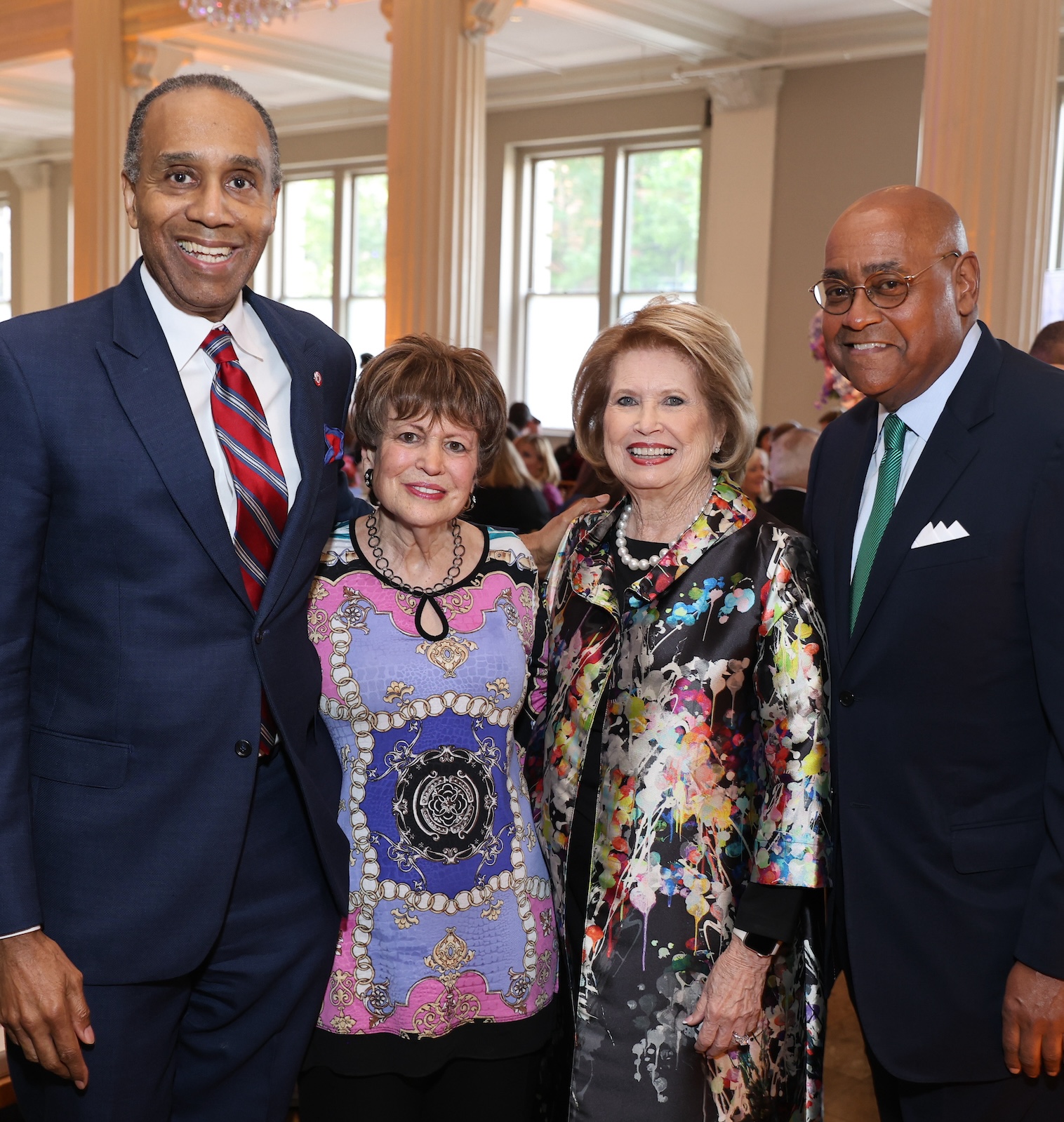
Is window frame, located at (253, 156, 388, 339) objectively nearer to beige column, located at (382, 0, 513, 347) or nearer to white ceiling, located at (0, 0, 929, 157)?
white ceiling, located at (0, 0, 929, 157)

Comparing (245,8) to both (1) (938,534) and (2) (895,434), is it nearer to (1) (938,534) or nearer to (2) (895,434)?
(2) (895,434)

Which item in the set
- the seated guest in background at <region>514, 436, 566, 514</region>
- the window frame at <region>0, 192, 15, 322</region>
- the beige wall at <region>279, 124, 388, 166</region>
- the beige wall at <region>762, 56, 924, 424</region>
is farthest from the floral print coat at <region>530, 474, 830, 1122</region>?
the window frame at <region>0, 192, 15, 322</region>

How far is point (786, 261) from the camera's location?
11648mm

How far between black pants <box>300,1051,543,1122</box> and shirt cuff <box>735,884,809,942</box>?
44cm

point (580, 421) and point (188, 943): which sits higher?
point (580, 421)

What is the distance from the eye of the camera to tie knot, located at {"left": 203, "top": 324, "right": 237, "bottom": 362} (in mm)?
1725

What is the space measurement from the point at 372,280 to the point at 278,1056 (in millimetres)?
14872

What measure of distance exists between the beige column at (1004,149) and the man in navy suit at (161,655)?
433 cm

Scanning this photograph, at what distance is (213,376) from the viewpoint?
1724mm

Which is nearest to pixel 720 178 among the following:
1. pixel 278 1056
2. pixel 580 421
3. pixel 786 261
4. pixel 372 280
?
pixel 786 261

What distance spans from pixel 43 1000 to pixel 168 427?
0.77 m

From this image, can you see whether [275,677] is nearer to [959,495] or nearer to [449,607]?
[449,607]

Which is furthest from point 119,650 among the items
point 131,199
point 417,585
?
point 131,199

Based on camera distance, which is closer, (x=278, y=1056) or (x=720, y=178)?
(x=278, y=1056)
